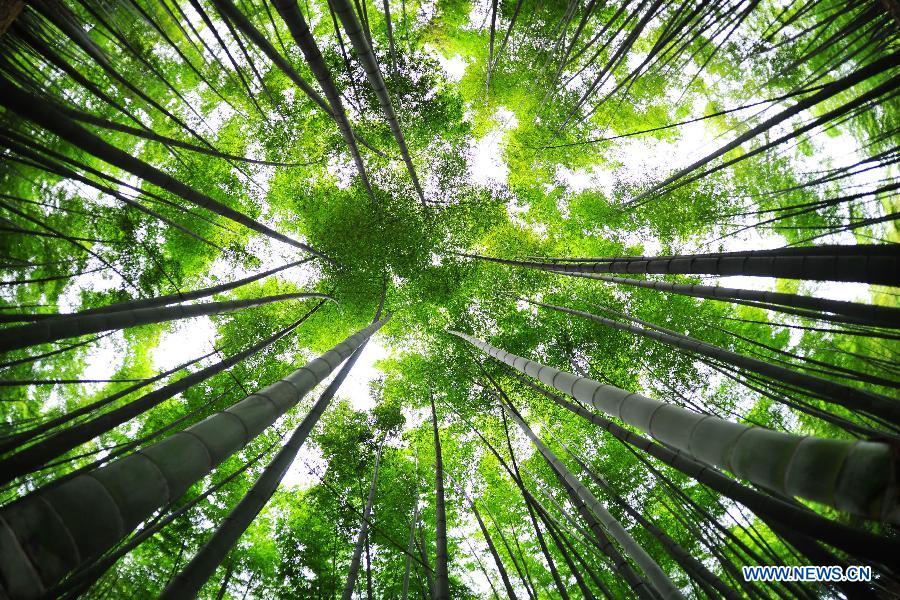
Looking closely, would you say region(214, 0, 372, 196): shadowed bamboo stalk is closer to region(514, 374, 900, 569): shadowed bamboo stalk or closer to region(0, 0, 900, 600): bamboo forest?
region(0, 0, 900, 600): bamboo forest

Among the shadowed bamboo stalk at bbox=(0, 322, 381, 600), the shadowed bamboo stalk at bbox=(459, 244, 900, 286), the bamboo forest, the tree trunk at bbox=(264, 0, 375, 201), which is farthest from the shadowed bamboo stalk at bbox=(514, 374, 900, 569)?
the tree trunk at bbox=(264, 0, 375, 201)

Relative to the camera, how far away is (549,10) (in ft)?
22.4

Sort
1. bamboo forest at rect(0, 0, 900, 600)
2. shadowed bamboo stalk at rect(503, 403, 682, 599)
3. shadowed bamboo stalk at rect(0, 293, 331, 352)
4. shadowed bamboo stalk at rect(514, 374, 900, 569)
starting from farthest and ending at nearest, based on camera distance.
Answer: bamboo forest at rect(0, 0, 900, 600) < shadowed bamboo stalk at rect(503, 403, 682, 599) < shadowed bamboo stalk at rect(0, 293, 331, 352) < shadowed bamboo stalk at rect(514, 374, 900, 569)

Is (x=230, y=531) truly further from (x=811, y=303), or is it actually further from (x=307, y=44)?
(x=811, y=303)

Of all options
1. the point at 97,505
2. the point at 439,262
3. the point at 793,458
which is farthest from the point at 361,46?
the point at 439,262

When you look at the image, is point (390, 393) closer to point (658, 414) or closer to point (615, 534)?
point (615, 534)

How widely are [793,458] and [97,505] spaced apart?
1930 mm

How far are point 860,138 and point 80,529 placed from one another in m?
8.52

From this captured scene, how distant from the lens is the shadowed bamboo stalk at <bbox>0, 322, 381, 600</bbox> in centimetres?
83

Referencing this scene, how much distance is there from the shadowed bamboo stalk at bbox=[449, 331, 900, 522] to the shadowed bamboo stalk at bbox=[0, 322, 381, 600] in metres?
1.80

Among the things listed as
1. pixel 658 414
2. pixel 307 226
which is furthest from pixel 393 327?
pixel 658 414

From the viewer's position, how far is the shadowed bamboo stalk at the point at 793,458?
96 centimetres

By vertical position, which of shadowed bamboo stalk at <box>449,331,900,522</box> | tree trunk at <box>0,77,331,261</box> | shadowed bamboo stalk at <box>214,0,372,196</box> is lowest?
shadowed bamboo stalk at <box>449,331,900,522</box>

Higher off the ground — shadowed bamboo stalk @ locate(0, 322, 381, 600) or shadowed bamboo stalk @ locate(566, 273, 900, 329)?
shadowed bamboo stalk @ locate(566, 273, 900, 329)
